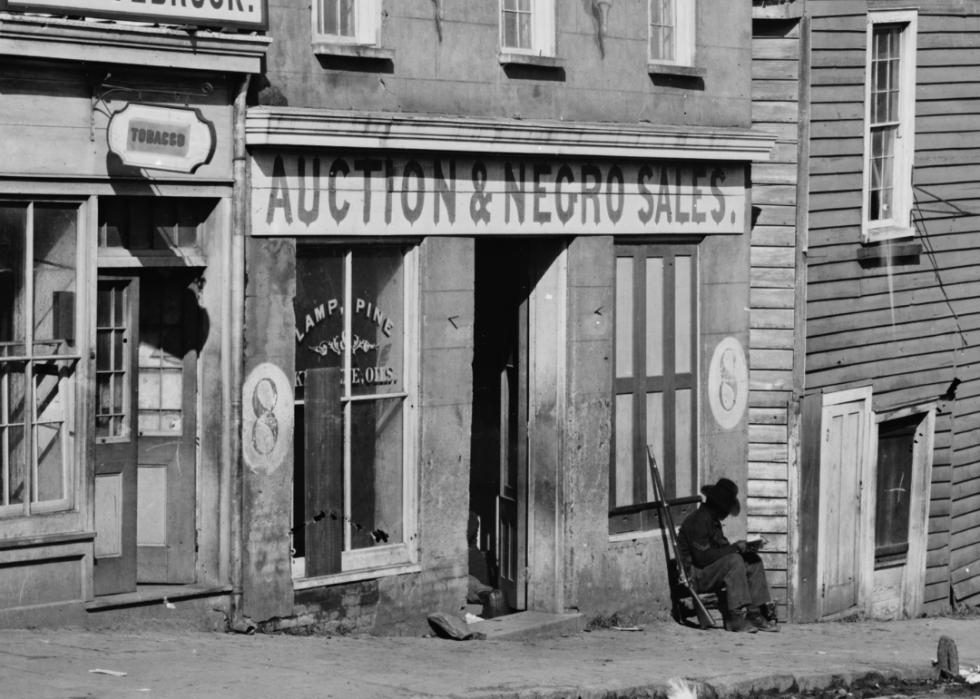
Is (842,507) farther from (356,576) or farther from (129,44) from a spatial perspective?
(129,44)

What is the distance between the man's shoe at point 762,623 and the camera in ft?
46.1

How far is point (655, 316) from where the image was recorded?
14.4 metres

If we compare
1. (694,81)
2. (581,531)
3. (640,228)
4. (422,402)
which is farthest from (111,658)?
(694,81)

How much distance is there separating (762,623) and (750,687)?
2.96m

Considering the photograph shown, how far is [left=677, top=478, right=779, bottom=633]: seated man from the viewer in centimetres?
1380

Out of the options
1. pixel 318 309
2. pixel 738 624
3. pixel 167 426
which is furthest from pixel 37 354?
pixel 738 624

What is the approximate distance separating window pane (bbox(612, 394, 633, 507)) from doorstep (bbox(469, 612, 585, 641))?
1.17m

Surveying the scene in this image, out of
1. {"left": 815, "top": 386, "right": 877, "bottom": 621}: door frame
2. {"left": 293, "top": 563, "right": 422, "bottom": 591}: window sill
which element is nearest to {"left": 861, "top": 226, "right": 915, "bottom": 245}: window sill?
{"left": 815, "top": 386, "right": 877, "bottom": 621}: door frame

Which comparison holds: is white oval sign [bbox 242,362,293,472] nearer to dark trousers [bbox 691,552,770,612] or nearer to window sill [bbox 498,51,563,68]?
window sill [bbox 498,51,563,68]

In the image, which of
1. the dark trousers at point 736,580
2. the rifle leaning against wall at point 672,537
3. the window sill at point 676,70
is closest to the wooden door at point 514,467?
the rifle leaning against wall at point 672,537

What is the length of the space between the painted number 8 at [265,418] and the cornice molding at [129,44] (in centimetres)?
217

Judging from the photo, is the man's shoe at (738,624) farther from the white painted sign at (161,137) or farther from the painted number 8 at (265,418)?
the white painted sign at (161,137)

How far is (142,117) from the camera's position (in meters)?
10.4

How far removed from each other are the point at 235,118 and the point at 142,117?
0.75m
